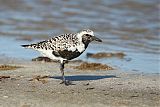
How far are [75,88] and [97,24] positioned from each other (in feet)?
31.3

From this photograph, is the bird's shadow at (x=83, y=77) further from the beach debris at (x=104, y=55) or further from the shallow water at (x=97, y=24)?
the beach debris at (x=104, y=55)

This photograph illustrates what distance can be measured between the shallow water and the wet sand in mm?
1171

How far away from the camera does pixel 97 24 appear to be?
709 inches

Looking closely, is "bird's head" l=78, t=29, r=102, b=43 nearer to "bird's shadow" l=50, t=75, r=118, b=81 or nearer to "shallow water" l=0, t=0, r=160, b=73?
"bird's shadow" l=50, t=75, r=118, b=81

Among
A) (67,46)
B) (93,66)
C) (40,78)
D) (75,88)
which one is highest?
(67,46)

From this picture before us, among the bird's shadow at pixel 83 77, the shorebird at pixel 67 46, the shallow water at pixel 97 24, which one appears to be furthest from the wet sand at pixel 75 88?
the shallow water at pixel 97 24

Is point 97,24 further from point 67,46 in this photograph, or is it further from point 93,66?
point 67,46

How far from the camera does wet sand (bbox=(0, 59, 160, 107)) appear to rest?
293 inches

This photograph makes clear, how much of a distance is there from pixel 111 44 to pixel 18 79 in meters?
5.28

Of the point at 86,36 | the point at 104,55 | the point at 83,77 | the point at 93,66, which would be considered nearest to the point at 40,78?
the point at 83,77

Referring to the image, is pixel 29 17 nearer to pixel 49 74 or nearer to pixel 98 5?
pixel 98 5

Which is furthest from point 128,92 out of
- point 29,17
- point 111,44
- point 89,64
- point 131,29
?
point 29,17

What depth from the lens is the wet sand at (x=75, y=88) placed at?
293 inches

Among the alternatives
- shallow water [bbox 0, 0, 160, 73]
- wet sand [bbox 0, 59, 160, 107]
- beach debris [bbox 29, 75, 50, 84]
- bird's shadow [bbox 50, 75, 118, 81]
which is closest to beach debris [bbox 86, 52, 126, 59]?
shallow water [bbox 0, 0, 160, 73]
